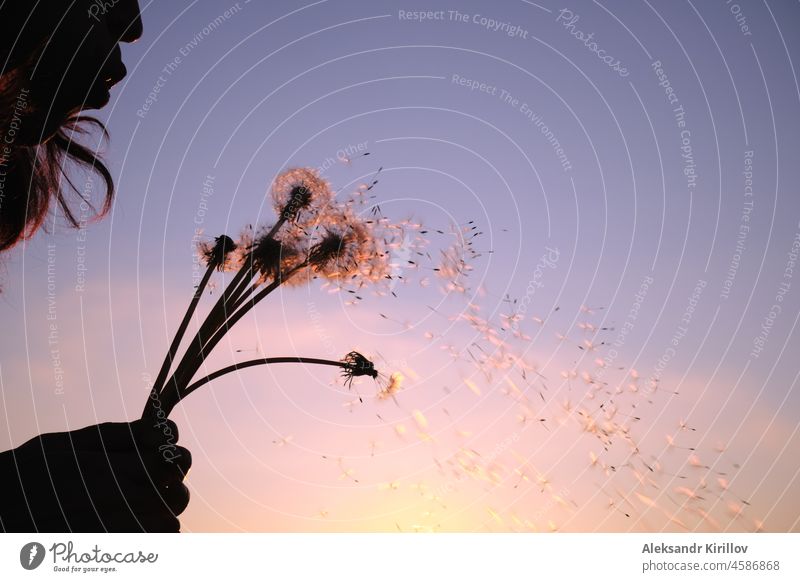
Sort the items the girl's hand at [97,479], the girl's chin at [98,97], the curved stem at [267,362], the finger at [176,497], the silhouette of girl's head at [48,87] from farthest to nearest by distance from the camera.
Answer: the curved stem at [267,362], the finger at [176,497], the girl's chin at [98,97], the girl's hand at [97,479], the silhouette of girl's head at [48,87]

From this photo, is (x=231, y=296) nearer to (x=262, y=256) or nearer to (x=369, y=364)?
(x=262, y=256)

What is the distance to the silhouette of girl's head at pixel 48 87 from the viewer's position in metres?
7.44

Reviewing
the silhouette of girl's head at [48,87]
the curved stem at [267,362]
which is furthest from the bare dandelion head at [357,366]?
the silhouette of girl's head at [48,87]

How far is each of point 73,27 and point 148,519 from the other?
228 inches

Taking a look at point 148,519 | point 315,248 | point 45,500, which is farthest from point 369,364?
point 45,500

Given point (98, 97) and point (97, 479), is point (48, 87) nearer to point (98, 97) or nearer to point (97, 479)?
point (98, 97)

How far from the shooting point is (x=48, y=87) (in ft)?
25.8

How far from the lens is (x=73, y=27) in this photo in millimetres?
7586
